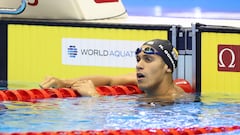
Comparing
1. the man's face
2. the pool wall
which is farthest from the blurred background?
the man's face

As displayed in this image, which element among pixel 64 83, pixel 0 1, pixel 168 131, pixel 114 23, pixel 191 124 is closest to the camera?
pixel 168 131

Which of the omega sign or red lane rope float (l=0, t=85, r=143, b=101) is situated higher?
the omega sign

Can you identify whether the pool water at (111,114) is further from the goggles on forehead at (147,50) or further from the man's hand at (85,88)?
the goggles on forehead at (147,50)

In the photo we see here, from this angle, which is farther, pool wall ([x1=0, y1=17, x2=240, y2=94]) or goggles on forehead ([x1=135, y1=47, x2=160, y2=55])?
pool wall ([x1=0, y1=17, x2=240, y2=94])

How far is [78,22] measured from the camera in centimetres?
698

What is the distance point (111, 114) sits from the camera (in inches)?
207

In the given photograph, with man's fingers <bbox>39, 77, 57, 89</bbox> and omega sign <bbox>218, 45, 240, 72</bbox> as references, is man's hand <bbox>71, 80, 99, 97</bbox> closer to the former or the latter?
man's fingers <bbox>39, 77, 57, 89</bbox>

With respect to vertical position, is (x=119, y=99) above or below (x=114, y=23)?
below

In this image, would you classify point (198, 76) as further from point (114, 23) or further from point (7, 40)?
point (7, 40)

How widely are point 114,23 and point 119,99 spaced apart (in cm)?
103

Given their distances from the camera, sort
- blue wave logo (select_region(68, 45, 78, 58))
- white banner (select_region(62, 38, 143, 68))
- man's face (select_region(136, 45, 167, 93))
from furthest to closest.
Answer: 1. blue wave logo (select_region(68, 45, 78, 58))
2. white banner (select_region(62, 38, 143, 68))
3. man's face (select_region(136, 45, 167, 93))

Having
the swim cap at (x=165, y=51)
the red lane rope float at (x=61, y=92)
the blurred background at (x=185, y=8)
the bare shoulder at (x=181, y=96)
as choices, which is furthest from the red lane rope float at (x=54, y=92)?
the blurred background at (x=185, y=8)

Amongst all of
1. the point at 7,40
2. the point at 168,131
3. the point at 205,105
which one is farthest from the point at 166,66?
the point at 7,40

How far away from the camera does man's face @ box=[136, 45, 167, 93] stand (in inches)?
223
